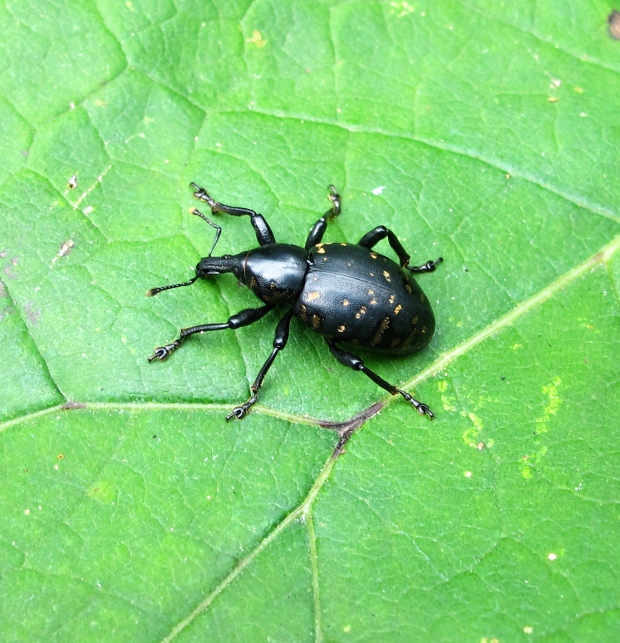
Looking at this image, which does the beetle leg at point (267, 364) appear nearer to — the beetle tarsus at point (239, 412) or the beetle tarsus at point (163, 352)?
the beetle tarsus at point (239, 412)

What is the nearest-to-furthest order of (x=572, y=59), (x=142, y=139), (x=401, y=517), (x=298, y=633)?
1. (x=298, y=633)
2. (x=401, y=517)
3. (x=142, y=139)
4. (x=572, y=59)

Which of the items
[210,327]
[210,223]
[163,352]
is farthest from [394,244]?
[163,352]

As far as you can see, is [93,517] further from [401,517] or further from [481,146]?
[481,146]

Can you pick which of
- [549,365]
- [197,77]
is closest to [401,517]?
[549,365]

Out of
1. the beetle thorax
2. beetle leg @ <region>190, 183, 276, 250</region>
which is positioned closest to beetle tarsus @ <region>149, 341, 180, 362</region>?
the beetle thorax

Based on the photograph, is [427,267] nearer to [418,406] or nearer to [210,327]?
[418,406]

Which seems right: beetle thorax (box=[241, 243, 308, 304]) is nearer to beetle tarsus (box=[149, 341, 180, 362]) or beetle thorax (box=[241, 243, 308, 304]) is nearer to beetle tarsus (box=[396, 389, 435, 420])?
beetle tarsus (box=[149, 341, 180, 362])

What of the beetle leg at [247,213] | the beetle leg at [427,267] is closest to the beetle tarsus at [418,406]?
the beetle leg at [427,267]
